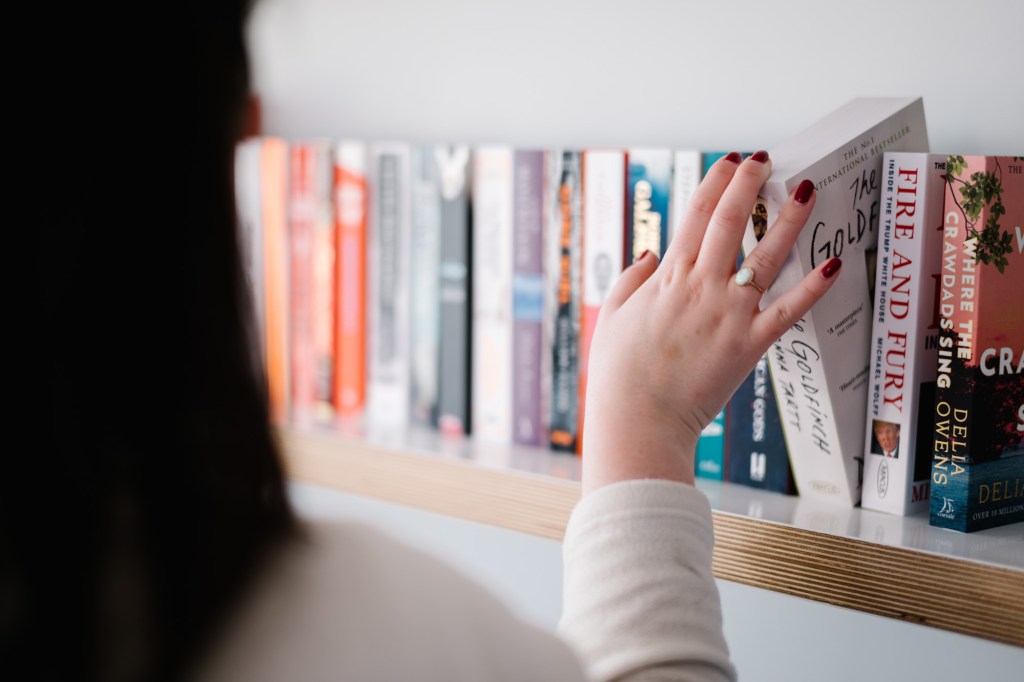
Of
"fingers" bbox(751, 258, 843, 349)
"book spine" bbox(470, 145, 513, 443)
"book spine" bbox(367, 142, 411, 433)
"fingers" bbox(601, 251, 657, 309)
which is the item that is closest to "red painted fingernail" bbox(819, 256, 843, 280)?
"fingers" bbox(751, 258, 843, 349)

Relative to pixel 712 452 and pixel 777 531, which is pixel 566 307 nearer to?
pixel 712 452

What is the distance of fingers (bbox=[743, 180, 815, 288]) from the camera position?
0.63 metres

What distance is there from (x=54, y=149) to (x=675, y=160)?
54 cm

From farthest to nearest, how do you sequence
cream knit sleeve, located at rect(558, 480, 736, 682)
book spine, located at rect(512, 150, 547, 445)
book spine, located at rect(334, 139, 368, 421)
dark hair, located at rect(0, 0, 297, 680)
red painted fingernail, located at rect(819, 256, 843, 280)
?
book spine, located at rect(334, 139, 368, 421) → book spine, located at rect(512, 150, 547, 445) → red painted fingernail, located at rect(819, 256, 843, 280) → cream knit sleeve, located at rect(558, 480, 736, 682) → dark hair, located at rect(0, 0, 297, 680)

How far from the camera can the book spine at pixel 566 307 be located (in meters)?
0.87

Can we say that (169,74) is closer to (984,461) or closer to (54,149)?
(54,149)

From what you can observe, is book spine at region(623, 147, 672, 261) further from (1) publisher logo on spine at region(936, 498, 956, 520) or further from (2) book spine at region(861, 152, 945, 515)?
(1) publisher logo on spine at region(936, 498, 956, 520)

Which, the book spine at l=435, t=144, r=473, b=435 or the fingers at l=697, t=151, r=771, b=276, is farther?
the book spine at l=435, t=144, r=473, b=435

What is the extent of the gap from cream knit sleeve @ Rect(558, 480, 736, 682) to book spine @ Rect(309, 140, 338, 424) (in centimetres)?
51

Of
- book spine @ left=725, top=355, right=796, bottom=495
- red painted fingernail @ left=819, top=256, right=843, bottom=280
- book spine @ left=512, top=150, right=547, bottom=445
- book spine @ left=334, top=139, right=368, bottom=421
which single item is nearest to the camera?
red painted fingernail @ left=819, top=256, right=843, bottom=280

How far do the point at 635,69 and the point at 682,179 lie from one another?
208 millimetres

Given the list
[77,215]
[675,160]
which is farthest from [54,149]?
[675,160]

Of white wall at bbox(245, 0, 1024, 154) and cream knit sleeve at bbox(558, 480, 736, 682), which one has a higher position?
white wall at bbox(245, 0, 1024, 154)

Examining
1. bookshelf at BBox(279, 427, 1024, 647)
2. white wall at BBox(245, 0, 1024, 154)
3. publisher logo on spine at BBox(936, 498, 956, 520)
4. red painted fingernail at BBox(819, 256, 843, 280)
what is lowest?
bookshelf at BBox(279, 427, 1024, 647)
